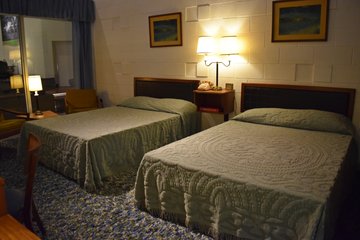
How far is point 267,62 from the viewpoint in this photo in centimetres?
358

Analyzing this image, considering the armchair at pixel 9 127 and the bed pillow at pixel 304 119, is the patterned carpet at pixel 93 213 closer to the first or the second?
the armchair at pixel 9 127

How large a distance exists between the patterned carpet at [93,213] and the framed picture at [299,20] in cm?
236

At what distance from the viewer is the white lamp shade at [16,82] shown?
15.2 ft

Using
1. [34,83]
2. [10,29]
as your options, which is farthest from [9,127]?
[10,29]

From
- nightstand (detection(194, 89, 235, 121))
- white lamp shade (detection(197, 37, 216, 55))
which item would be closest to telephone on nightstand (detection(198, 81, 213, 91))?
nightstand (detection(194, 89, 235, 121))

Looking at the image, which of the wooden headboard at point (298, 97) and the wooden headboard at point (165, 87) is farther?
the wooden headboard at point (165, 87)

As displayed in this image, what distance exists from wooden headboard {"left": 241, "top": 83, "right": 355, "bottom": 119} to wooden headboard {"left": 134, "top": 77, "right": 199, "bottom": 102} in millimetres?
830

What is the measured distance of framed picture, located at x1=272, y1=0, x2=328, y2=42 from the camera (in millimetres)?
3131

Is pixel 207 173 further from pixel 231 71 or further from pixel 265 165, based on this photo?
pixel 231 71

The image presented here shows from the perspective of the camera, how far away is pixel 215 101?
4.02 meters

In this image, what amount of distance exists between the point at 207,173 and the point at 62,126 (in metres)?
2.02

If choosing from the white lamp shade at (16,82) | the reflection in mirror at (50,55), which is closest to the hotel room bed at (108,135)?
the white lamp shade at (16,82)

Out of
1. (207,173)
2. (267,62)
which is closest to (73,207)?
(207,173)

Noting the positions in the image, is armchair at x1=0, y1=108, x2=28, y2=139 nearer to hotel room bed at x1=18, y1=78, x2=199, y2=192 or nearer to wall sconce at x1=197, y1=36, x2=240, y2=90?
hotel room bed at x1=18, y1=78, x2=199, y2=192
